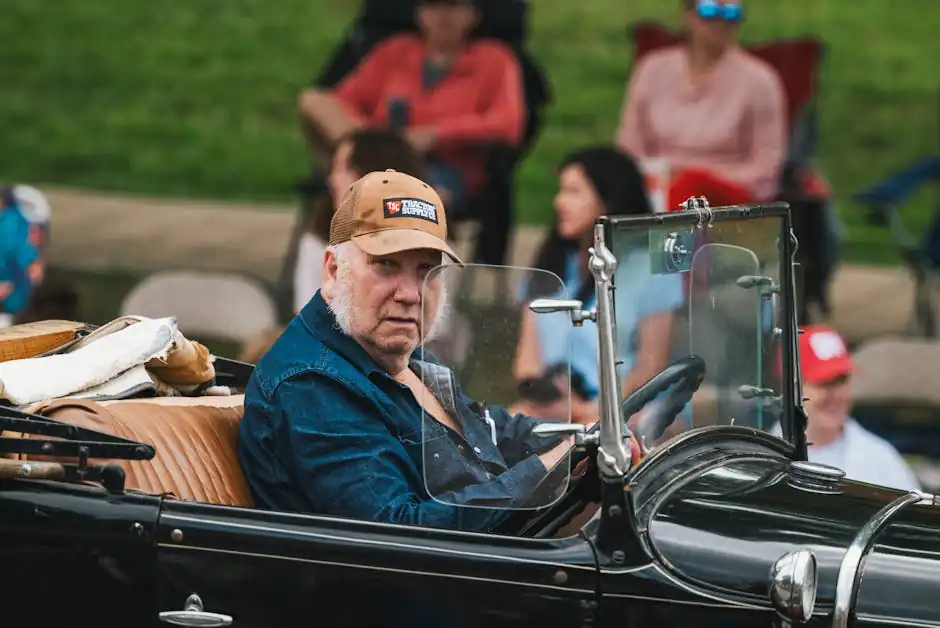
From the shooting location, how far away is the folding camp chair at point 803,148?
8258mm

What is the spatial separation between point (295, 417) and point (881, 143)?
905 cm

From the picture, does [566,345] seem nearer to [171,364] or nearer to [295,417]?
[295,417]

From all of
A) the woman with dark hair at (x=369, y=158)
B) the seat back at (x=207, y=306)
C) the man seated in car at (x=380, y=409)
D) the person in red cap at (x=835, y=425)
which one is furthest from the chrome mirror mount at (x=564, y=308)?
the seat back at (x=207, y=306)

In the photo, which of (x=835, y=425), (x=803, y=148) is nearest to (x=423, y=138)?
(x=803, y=148)

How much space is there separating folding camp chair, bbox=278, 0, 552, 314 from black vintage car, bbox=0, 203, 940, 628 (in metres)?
4.85

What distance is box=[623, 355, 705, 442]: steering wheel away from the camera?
11.8 feet

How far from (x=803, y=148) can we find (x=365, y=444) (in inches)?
225

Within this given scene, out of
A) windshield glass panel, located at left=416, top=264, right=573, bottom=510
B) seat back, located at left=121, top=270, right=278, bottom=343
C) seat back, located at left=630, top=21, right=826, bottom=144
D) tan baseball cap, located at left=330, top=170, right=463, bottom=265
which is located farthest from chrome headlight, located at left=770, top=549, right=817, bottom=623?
seat back, located at left=630, top=21, right=826, bottom=144

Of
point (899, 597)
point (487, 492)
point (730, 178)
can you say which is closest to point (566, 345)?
point (487, 492)

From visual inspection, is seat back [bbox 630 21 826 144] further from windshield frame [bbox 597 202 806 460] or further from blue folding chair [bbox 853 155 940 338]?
windshield frame [bbox 597 202 806 460]

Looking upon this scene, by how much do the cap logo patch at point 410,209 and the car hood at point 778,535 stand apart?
0.78 metres

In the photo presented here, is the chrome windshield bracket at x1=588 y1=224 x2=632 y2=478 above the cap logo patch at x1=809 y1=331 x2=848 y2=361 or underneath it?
underneath

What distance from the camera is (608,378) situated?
322 centimetres

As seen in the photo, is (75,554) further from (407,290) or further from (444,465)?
(407,290)
